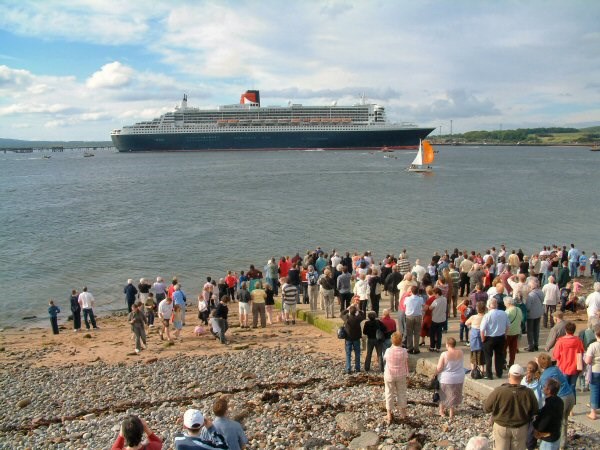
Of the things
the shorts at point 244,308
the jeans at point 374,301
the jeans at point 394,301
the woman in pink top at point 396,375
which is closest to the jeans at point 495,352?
the woman in pink top at point 396,375

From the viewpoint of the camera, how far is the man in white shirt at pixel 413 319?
7859mm

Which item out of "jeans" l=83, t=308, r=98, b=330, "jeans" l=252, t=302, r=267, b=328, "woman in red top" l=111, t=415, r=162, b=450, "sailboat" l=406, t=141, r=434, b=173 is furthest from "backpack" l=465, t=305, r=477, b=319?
"sailboat" l=406, t=141, r=434, b=173

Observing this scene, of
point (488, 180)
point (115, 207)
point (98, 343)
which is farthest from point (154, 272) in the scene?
point (488, 180)

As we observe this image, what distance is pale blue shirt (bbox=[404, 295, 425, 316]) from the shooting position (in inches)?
309

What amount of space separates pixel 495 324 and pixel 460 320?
8.99 feet

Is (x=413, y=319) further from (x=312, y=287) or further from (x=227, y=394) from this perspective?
(x=312, y=287)

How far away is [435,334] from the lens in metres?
8.20

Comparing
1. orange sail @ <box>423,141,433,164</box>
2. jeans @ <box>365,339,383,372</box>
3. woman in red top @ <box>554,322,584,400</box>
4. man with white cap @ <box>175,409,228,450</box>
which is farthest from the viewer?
orange sail @ <box>423,141,433,164</box>

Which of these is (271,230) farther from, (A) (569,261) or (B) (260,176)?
(B) (260,176)

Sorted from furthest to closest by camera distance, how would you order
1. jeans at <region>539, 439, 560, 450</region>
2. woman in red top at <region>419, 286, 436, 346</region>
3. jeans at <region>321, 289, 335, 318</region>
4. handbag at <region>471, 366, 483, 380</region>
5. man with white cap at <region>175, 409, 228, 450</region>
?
jeans at <region>321, 289, 335, 318</region>, woman in red top at <region>419, 286, 436, 346</region>, handbag at <region>471, 366, 483, 380</region>, jeans at <region>539, 439, 560, 450</region>, man with white cap at <region>175, 409, 228, 450</region>

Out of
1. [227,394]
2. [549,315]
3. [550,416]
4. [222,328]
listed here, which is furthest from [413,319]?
[222,328]

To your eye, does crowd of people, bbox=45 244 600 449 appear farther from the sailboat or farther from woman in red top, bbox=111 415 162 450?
the sailboat

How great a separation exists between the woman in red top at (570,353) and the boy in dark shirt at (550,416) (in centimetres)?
129

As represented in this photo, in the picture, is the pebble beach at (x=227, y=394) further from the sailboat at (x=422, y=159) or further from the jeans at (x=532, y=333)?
the sailboat at (x=422, y=159)
